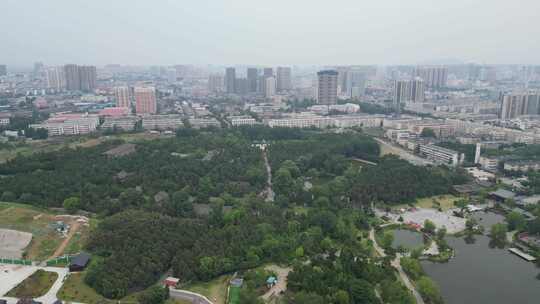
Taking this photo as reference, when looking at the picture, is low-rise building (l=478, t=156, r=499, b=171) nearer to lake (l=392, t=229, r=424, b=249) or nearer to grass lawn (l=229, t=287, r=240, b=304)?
lake (l=392, t=229, r=424, b=249)

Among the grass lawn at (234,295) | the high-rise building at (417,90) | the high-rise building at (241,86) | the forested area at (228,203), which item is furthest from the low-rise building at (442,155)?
the high-rise building at (241,86)

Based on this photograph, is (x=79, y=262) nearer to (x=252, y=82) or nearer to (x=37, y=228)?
(x=37, y=228)

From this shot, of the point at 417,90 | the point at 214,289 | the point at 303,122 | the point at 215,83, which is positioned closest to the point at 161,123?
the point at 303,122

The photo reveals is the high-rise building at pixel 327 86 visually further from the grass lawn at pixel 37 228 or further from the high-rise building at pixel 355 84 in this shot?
the grass lawn at pixel 37 228

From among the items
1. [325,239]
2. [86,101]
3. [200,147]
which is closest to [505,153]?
[325,239]

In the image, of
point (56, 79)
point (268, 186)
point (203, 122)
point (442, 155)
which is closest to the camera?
point (268, 186)

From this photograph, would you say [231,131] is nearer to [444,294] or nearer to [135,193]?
[135,193]
